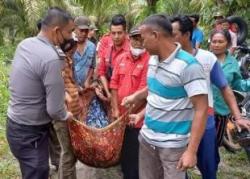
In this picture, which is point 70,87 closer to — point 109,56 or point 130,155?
point 130,155

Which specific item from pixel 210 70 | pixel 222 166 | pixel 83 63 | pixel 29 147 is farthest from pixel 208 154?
pixel 83 63

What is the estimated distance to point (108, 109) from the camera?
4551mm

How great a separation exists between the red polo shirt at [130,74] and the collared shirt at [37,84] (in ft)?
2.66

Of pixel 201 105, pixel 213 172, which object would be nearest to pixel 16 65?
pixel 201 105

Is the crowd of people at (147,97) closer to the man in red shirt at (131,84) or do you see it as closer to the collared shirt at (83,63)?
the man in red shirt at (131,84)

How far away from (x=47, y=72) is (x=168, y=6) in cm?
1192

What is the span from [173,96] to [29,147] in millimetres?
1197

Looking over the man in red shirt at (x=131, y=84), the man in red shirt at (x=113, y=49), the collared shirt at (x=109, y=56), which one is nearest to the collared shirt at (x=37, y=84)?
the man in red shirt at (x=131, y=84)

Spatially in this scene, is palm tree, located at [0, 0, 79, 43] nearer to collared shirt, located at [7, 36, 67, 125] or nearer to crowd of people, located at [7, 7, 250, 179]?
crowd of people, located at [7, 7, 250, 179]

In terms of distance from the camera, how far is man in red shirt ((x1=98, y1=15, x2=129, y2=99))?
15.3 feet

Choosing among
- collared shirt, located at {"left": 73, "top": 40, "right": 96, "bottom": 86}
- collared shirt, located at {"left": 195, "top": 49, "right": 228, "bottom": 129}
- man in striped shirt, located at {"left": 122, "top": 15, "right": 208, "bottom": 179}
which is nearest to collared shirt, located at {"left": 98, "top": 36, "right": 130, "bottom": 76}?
collared shirt, located at {"left": 73, "top": 40, "right": 96, "bottom": 86}

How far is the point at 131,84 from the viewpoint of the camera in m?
3.95

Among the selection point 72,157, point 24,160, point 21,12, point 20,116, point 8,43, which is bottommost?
point 8,43

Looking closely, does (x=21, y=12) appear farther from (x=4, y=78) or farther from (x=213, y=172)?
(x=213, y=172)
